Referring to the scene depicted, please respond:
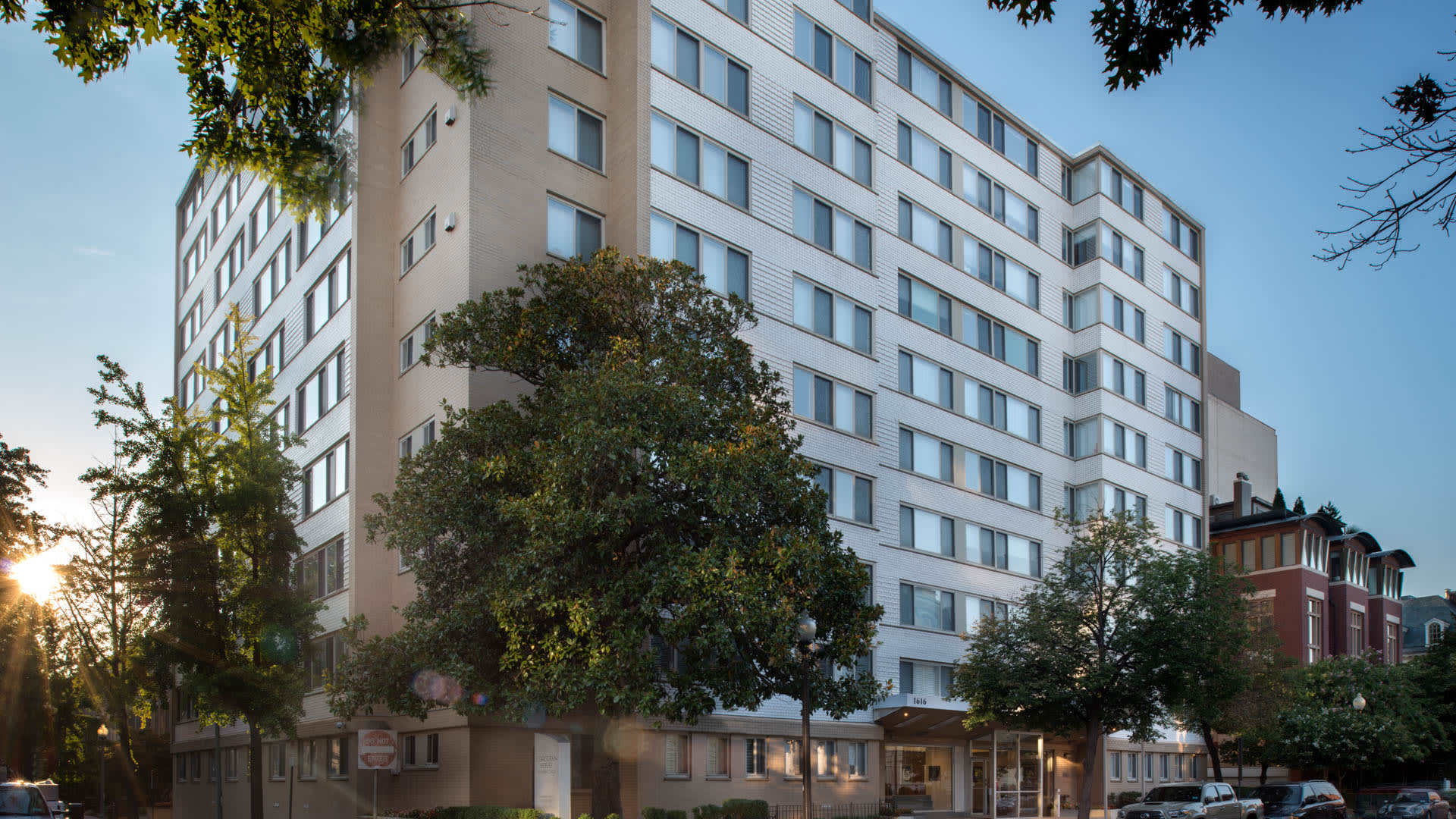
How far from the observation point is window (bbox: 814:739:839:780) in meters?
38.7

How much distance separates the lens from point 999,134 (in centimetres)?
5300

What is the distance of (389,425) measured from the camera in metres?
37.4

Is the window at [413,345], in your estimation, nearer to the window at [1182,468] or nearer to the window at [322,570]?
the window at [322,570]

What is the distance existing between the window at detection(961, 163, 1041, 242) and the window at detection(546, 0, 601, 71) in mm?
19400

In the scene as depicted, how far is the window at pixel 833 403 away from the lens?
129 ft

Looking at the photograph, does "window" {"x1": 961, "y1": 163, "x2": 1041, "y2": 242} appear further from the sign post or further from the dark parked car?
the sign post

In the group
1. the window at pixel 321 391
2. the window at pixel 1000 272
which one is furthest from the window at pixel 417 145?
the window at pixel 1000 272

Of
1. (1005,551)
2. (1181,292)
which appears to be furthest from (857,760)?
(1181,292)

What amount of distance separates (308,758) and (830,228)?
24.8 m

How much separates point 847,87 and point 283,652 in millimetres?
26085

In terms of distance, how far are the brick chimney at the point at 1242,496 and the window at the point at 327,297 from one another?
195 feet

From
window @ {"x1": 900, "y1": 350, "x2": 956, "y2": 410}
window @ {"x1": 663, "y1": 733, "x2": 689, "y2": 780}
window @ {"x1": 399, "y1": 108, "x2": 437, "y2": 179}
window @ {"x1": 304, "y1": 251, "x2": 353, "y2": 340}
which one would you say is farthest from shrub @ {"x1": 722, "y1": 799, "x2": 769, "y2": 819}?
window @ {"x1": 399, "y1": 108, "x2": 437, "y2": 179}

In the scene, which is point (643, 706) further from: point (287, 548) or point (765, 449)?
point (287, 548)

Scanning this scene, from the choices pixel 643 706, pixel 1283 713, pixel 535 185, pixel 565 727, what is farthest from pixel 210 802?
pixel 1283 713
